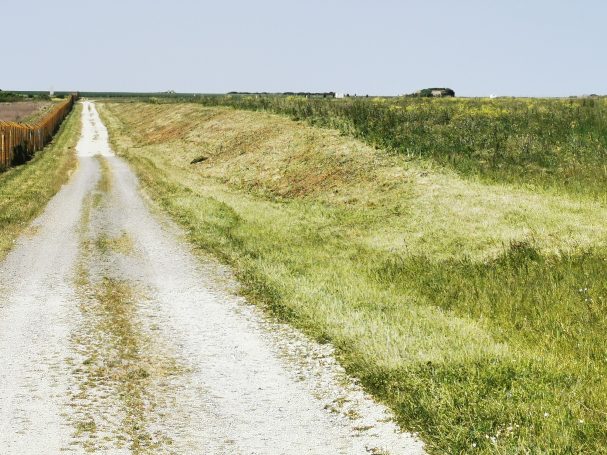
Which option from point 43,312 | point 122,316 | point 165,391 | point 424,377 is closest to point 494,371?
point 424,377

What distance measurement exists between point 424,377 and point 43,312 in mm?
5196

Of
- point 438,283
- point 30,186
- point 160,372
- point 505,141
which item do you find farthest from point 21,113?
point 160,372

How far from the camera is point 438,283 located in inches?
374

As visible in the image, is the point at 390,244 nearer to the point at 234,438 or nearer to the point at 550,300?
the point at 550,300

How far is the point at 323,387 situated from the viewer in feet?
19.9

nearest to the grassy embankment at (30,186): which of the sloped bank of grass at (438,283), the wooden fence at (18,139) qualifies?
the wooden fence at (18,139)

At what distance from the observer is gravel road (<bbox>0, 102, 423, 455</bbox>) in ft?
16.5

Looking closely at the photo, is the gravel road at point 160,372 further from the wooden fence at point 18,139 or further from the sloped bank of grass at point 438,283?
the wooden fence at point 18,139

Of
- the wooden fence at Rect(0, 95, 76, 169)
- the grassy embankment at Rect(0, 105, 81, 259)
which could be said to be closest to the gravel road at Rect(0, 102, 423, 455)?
the grassy embankment at Rect(0, 105, 81, 259)

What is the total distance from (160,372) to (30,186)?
18.0 meters

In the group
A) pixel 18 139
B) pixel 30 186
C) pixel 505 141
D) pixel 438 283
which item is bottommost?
pixel 30 186

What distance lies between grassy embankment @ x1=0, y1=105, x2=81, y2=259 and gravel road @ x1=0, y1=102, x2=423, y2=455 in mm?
3428

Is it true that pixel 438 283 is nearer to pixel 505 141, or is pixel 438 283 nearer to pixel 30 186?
pixel 505 141

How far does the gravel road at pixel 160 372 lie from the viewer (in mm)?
5031
